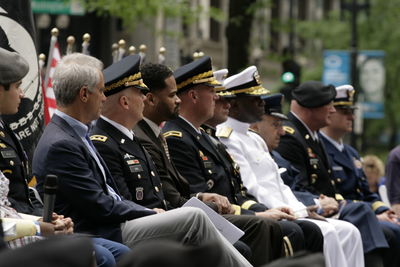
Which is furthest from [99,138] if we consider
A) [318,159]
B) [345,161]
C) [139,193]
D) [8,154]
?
[345,161]

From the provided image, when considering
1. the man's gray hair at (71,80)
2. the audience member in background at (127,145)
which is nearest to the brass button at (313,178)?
the audience member in background at (127,145)

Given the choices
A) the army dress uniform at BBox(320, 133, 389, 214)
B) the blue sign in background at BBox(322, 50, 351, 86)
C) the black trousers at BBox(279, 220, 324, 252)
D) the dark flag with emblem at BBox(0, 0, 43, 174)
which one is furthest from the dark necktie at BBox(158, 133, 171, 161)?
the blue sign in background at BBox(322, 50, 351, 86)

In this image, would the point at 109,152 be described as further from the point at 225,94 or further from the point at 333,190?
the point at 333,190

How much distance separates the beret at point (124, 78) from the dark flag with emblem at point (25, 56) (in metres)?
1.01

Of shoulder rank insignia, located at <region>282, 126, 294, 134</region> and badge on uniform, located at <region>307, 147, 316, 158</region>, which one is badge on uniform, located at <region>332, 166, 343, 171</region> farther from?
shoulder rank insignia, located at <region>282, 126, 294, 134</region>

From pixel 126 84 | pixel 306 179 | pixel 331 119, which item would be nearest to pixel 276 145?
pixel 306 179

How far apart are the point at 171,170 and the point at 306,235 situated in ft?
5.41

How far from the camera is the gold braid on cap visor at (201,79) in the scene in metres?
10.4

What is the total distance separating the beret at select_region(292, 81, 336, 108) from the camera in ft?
43.2

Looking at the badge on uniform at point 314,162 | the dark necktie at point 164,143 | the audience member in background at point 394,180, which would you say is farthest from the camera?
the audience member in background at point 394,180

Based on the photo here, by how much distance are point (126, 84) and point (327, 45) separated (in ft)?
114

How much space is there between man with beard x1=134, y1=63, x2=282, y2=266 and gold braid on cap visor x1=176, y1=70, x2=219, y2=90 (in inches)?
26.6

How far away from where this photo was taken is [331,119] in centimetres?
1384

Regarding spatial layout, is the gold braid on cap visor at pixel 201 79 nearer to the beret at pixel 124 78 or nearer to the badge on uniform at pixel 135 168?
the beret at pixel 124 78
